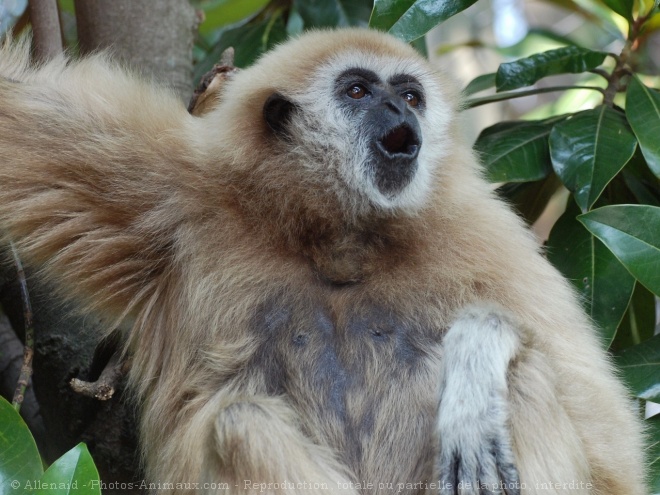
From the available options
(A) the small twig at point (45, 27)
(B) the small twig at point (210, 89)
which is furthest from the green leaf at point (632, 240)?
(A) the small twig at point (45, 27)

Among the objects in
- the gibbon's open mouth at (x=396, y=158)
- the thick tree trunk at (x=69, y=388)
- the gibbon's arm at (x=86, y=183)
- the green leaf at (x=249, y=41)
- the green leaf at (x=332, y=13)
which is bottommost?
the thick tree trunk at (x=69, y=388)

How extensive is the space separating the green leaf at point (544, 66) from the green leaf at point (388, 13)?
2.52ft

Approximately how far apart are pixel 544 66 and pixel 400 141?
1.07 meters

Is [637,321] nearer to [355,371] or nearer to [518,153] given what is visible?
[518,153]

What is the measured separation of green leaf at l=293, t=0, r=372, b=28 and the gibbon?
1.41 meters

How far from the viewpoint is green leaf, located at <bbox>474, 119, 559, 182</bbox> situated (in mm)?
4219

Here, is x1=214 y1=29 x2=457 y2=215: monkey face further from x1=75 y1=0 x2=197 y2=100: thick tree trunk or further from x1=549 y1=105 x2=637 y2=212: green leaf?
x1=75 y1=0 x2=197 y2=100: thick tree trunk

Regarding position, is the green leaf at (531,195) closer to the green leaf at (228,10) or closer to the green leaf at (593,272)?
the green leaf at (593,272)

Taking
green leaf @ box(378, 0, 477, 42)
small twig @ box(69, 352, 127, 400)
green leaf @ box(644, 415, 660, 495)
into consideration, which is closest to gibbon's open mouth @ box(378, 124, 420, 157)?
green leaf @ box(378, 0, 477, 42)

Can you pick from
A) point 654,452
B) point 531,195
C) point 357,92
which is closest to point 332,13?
point 357,92

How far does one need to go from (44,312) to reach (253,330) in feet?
4.41

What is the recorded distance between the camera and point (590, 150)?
13.2 feet

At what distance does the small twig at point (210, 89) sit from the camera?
421cm

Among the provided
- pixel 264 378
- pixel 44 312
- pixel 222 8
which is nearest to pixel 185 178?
pixel 264 378
